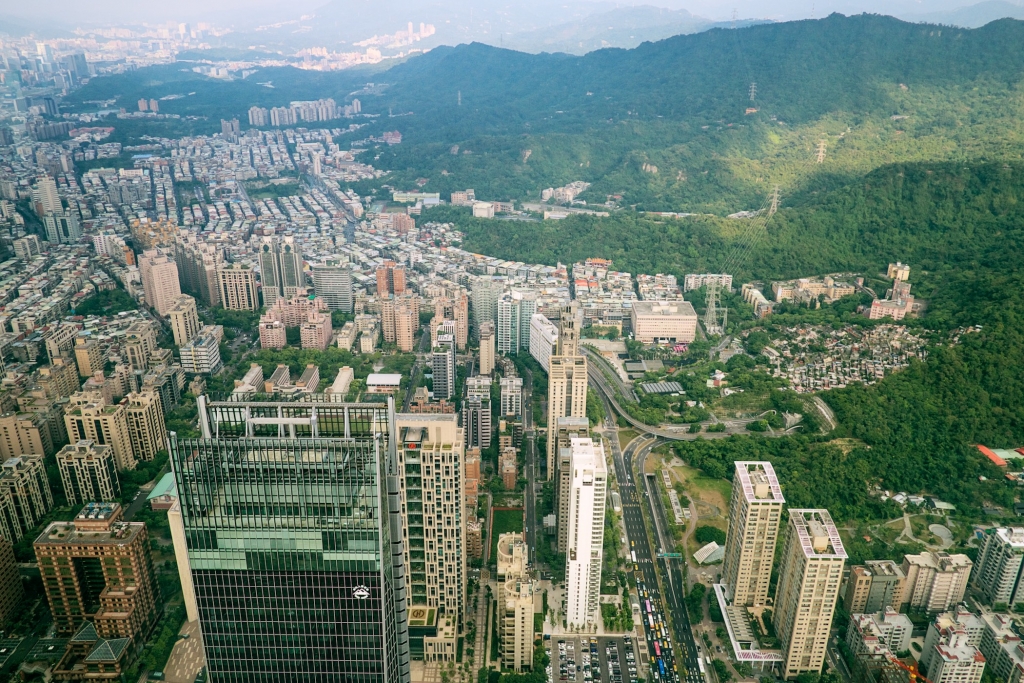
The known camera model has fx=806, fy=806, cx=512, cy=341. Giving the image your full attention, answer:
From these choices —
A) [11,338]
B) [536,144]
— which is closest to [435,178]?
[536,144]

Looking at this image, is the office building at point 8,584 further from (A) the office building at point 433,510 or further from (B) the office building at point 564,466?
(B) the office building at point 564,466

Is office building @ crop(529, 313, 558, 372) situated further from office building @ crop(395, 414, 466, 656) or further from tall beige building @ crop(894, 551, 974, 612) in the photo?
tall beige building @ crop(894, 551, 974, 612)

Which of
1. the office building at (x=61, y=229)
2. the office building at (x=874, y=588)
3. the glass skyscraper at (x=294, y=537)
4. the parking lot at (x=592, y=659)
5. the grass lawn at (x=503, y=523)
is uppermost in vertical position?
the glass skyscraper at (x=294, y=537)

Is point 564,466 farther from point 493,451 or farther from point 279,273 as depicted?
point 279,273

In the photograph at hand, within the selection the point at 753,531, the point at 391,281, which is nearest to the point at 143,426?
the point at 391,281

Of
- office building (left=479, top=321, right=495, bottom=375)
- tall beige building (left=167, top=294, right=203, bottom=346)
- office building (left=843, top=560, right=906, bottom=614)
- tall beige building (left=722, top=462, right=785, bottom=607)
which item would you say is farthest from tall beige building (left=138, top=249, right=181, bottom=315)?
office building (left=843, top=560, right=906, bottom=614)

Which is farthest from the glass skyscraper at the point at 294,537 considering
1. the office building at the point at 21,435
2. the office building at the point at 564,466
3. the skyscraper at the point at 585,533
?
the office building at the point at 21,435
